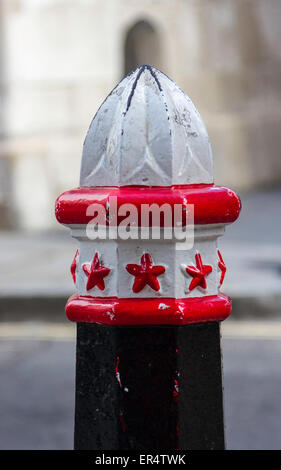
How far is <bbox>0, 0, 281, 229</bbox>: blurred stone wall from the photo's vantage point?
12.0 m

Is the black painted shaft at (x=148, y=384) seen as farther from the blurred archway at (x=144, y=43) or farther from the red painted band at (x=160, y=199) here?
the blurred archway at (x=144, y=43)

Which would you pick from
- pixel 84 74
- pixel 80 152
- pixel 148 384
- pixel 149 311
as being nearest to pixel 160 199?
pixel 149 311

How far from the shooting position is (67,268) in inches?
340

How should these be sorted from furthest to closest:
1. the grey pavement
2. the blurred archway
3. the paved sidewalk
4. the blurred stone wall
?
the blurred archway
the blurred stone wall
the paved sidewalk
the grey pavement

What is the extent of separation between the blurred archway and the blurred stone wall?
0.02 metres

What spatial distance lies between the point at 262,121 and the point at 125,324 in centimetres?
1369

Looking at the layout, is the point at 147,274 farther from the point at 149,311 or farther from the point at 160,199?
the point at 160,199

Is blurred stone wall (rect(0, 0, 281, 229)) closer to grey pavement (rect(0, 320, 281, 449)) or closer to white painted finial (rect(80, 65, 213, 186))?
grey pavement (rect(0, 320, 281, 449))

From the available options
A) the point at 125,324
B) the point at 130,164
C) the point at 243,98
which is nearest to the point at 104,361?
the point at 125,324

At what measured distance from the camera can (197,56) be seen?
555 inches

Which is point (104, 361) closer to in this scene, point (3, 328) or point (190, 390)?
point (190, 390)

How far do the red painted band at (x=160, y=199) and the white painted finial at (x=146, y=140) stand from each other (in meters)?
0.02

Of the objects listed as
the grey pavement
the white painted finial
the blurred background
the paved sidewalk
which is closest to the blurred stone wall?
the blurred background

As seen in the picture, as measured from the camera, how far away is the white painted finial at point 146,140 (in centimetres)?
251
